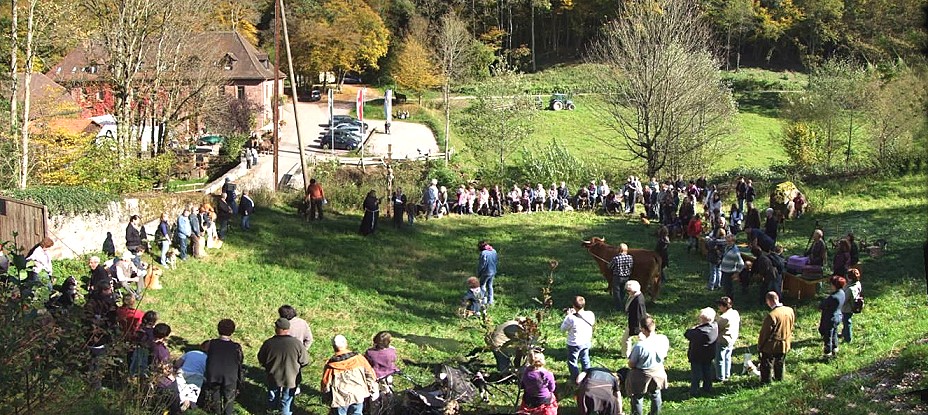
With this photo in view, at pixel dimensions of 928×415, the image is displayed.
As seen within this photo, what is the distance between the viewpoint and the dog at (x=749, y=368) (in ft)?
34.1

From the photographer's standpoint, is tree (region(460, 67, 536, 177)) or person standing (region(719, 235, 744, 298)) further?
tree (region(460, 67, 536, 177))

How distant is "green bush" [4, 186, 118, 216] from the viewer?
49.8 ft

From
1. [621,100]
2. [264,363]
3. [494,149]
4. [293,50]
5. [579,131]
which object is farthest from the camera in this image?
[293,50]

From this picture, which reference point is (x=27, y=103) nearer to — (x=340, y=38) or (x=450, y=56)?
(x=450, y=56)

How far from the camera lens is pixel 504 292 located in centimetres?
1559

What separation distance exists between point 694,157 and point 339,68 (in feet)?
119

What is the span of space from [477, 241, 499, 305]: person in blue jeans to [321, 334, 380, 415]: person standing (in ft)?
18.3

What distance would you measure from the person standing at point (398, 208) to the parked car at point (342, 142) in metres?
20.4

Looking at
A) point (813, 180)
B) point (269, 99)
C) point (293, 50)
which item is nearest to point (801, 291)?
point (813, 180)

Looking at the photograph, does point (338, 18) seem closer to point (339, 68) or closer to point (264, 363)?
point (339, 68)

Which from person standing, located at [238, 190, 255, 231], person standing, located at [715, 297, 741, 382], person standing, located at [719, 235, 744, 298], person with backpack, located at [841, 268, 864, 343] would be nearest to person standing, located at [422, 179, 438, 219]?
person standing, located at [238, 190, 255, 231]

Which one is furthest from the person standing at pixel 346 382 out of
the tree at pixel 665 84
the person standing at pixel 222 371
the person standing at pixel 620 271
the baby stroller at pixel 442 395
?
the tree at pixel 665 84

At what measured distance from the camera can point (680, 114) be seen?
27.5 m

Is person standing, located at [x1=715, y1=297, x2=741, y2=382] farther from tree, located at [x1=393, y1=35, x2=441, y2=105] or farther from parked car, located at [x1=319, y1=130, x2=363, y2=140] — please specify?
tree, located at [x1=393, y1=35, x2=441, y2=105]
